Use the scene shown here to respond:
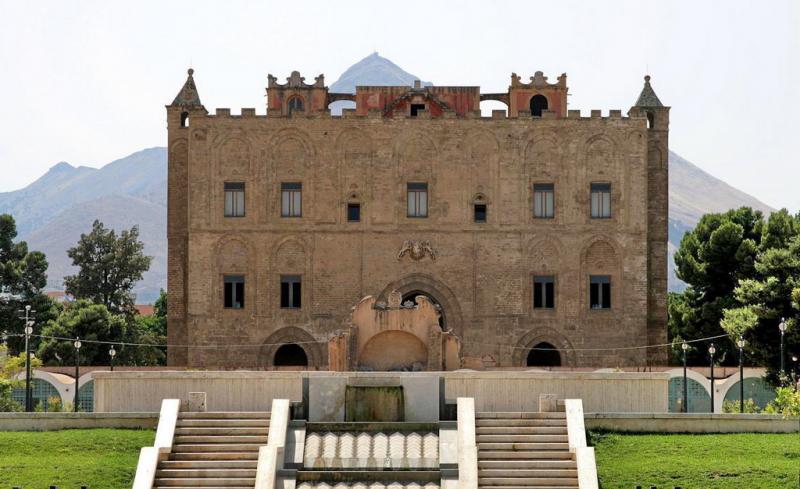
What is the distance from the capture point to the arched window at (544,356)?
61.8 m

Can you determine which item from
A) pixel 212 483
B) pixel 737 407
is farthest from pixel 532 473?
pixel 737 407

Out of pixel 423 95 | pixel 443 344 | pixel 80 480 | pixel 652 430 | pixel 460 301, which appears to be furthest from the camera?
pixel 423 95

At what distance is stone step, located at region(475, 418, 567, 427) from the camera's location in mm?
36531

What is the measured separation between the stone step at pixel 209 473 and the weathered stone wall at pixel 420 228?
27411 mm

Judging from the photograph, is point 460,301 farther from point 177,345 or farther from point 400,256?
point 177,345

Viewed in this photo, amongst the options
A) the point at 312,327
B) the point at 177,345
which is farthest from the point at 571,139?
the point at 177,345

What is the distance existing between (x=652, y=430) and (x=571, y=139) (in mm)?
25966

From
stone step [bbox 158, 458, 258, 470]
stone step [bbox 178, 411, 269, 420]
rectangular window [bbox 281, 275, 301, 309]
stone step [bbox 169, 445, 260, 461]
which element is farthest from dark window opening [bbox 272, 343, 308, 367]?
stone step [bbox 158, 458, 258, 470]

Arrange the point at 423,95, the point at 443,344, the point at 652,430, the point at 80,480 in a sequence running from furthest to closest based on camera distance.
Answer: the point at 423,95 → the point at 443,344 → the point at 652,430 → the point at 80,480

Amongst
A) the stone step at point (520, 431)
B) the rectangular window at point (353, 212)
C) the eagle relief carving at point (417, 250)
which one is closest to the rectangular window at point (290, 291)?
the rectangular window at point (353, 212)

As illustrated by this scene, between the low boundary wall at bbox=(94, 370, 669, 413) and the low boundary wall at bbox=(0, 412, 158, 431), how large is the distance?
4.62 feet

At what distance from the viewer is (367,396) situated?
38.0m

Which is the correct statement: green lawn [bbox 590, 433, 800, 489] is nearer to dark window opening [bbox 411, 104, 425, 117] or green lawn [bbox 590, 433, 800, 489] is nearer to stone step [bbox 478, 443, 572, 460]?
stone step [bbox 478, 443, 572, 460]

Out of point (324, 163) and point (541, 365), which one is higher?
point (324, 163)
